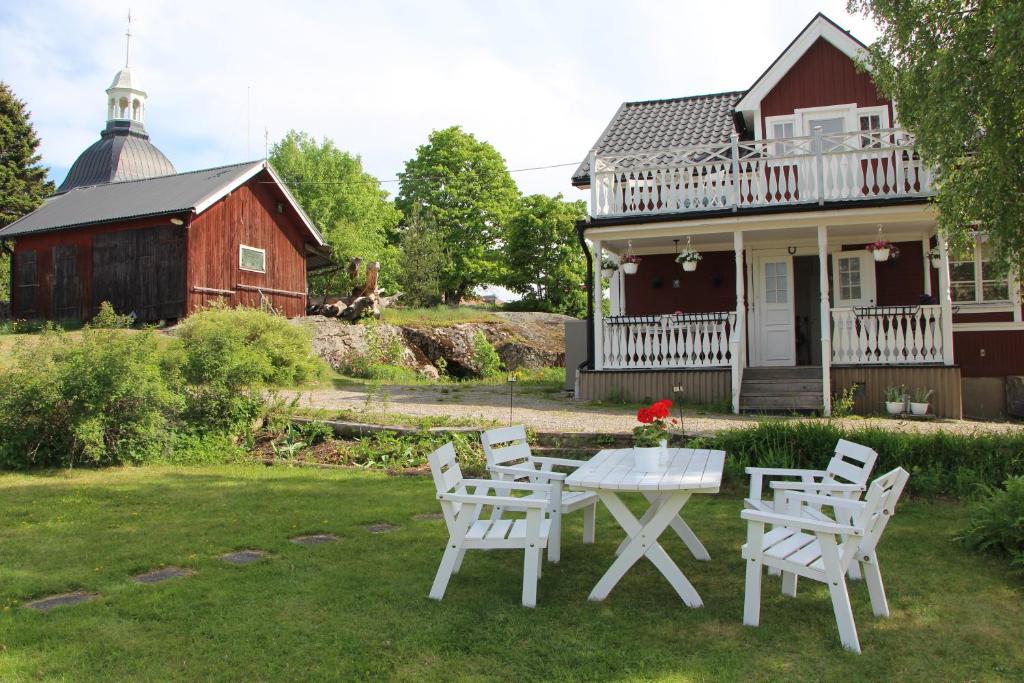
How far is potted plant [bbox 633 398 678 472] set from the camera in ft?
16.0

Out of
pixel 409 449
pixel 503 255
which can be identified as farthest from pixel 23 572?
pixel 503 255

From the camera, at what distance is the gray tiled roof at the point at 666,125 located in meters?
16.0

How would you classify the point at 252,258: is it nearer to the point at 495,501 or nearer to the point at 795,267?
the point at 795,267

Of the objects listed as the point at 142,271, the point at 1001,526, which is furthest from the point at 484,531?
the point at 142,271

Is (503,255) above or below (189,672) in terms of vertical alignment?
above

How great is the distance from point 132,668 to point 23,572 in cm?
190

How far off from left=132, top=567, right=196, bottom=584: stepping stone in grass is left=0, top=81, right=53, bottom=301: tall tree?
3011 cm

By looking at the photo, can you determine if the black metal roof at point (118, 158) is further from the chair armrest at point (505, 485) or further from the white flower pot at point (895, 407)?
the chair armrest at point (505, 485)

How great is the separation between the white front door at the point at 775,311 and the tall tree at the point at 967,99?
5621 millimetres

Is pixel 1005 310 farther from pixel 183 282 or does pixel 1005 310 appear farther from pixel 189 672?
pixel 183 282

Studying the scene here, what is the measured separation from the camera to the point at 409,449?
9.27 m

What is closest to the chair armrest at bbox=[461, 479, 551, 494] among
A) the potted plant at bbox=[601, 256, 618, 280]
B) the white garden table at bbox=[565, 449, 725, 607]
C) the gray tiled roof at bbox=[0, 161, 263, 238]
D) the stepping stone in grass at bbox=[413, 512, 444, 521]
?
the white garden table at bbox=[565, 449, 725, 607]

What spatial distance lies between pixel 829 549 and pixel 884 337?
9760 millimetres

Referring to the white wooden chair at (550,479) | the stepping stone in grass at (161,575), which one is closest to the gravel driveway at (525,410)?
the white wooden chair at (550,479)
